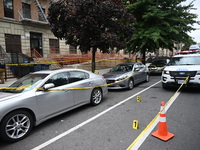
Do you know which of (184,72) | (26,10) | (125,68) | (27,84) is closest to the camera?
(27,84)

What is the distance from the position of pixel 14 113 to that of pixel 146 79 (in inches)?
332

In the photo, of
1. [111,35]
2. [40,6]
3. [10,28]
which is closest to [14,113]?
[111,35]

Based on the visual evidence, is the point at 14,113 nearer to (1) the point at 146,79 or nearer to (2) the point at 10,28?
(1) the point at 146,79

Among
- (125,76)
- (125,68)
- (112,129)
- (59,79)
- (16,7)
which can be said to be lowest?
(112,129)

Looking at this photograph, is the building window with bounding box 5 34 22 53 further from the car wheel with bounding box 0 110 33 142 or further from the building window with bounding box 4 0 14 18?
the car wheel with bounding box 0 110 33 142

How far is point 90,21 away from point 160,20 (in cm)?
781

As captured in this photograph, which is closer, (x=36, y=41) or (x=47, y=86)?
(x=47, y=86)

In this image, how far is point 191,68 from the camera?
645cm

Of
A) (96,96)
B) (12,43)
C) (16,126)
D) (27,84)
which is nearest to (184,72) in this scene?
(96,96)

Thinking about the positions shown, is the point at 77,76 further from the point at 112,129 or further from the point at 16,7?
the point at 16,7

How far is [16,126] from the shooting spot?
3213mm

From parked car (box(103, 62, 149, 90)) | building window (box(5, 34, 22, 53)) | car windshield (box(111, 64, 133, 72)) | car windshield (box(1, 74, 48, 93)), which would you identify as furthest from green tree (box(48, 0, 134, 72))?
building window (box(5, 34, 22, 53))

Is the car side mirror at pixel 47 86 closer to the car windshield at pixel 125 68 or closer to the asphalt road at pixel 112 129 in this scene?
the asphalt road at pixel 112 129

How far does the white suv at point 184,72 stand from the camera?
6.32 metres
